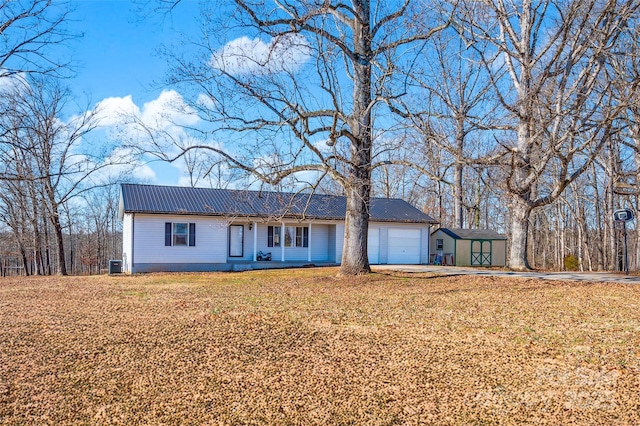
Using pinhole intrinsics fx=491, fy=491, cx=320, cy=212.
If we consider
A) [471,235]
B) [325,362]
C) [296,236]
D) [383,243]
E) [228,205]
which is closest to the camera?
[325,362]

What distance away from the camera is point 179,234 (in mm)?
21109

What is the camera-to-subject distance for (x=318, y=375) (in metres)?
5.06

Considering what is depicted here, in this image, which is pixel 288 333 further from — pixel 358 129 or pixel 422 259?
pixel 422 259

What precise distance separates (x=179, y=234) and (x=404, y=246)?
10950 millimetres

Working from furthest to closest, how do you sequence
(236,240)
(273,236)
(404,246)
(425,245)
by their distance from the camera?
(425,245) < (404,246) < (273,236) < (236,240)

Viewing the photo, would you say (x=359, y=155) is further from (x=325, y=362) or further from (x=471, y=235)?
(x=471, y=235)

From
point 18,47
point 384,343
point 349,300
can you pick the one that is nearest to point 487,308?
point 349,300

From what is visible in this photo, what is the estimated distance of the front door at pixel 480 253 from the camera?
25.8 meters

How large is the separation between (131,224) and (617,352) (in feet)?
59.9

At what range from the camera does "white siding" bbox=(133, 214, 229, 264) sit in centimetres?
2031

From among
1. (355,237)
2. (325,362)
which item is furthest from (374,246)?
(325,362)

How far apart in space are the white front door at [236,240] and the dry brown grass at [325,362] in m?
13.3

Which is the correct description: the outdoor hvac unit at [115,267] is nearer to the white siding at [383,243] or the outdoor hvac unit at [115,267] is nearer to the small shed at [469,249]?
the white siding at [383,243]

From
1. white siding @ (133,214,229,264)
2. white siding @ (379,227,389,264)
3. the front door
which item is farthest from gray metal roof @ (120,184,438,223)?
the front door
